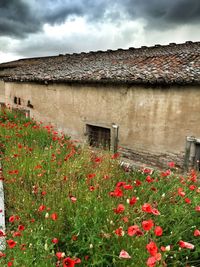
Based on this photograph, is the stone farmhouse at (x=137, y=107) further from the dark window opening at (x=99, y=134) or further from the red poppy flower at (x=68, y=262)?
the red poppy flower at (x=68, y=262)

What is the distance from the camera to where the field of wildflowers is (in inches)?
74.0

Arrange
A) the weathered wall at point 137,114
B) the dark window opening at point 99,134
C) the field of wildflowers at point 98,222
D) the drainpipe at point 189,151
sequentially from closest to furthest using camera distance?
the field of wildflowers at point 98,222 < the drainpipe at point 189,151 < the weathered wall at point 137,114 < the dark window opening at point 99,134

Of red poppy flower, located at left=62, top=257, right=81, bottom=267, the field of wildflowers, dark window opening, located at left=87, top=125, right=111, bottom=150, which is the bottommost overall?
dark window opening, located at left=87, top=125, right=111, bottom=150

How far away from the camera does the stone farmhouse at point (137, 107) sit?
711 centimetres

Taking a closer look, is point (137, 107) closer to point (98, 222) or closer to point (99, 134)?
point (99, 134)

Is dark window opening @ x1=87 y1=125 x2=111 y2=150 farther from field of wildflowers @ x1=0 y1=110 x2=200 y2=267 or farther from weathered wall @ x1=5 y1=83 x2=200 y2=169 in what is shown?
field of wildflowers @ x1=0 y1=110 x2=200 y2=267

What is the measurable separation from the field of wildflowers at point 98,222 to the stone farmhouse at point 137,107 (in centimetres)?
259

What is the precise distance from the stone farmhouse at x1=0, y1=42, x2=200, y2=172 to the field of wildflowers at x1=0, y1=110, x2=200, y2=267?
2587 mm

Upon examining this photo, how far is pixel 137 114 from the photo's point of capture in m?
8.26

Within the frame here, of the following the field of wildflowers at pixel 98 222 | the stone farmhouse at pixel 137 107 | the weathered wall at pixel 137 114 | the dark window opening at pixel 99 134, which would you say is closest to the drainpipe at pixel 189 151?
the stone farmhouse at pixel 137 107

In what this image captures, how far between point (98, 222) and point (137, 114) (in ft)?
20.6

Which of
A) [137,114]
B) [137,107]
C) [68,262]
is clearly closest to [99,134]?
[137,114]

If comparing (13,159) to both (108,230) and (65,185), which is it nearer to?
(65,185)

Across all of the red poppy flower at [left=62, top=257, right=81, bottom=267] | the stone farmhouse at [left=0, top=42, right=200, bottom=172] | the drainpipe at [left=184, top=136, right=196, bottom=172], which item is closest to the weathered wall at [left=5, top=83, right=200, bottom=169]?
the stone farmhouse at [left=0, top=42, right=200, bottom=172]
